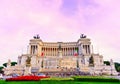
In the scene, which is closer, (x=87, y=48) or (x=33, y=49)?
(x=87, y=48)

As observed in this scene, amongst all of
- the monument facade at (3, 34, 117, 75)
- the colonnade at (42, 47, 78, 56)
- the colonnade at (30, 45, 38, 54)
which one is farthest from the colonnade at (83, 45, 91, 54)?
the colonnade at (30, 45, 38, 54)

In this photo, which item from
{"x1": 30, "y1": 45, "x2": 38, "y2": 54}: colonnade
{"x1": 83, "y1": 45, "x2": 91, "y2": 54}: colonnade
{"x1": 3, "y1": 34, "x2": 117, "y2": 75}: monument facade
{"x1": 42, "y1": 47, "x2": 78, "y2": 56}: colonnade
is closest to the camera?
{"x1": 3, "y1": 34, "x2": 117, "y2": 75}: monument facade

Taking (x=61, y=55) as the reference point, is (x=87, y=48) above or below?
above

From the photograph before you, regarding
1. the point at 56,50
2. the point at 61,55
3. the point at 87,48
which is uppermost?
the point at 87,48

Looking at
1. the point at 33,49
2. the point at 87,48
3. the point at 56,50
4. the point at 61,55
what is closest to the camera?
the point at 61,55

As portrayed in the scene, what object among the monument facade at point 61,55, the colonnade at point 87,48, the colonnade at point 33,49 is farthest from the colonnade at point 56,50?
the colonnade at point 33,49

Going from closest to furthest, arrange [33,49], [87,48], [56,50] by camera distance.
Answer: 1. [87,48]
2. [33,49]
3. [56,50]

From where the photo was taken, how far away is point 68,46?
253ft

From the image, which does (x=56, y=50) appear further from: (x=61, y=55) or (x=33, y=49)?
(x=33, y=49)

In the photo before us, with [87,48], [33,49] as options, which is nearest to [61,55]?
[87,48]

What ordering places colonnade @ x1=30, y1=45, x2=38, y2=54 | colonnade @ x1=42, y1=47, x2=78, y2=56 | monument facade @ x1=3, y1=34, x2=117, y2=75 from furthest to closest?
colonnade @ x1=42, y1=47, x2=78, y2=56, colonnade @ x1=30, y1=45, x2=38, y2=54, monument facade @ x1=3, y1=34, x2=117, y2=75

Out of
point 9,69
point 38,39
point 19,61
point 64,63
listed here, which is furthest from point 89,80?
point 38,39

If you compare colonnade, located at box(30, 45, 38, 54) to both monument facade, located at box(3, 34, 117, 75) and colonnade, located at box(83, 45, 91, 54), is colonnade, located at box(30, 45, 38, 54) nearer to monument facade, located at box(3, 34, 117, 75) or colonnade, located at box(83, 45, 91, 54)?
monument facade, located at box(3, 34, 117, 75)

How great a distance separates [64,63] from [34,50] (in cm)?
1711
